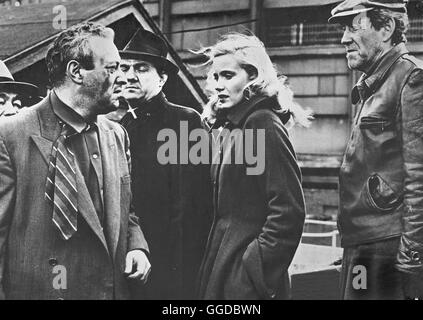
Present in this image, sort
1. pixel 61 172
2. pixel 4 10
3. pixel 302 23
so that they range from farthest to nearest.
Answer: pixel 4 10 → pixel 302 23 → pixel 61 172

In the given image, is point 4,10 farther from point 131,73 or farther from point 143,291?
point 143,291

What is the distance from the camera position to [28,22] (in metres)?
4.67

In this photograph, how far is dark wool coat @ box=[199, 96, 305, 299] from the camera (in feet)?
13.3

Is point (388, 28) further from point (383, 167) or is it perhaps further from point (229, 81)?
point (229, 81)

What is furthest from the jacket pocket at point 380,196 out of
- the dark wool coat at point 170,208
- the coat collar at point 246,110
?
the dark wool coat at point 170,208

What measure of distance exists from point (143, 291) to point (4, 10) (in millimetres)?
2574

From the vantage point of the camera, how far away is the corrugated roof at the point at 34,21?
14.6ft

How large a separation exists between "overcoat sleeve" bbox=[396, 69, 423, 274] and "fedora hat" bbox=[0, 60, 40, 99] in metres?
2.61

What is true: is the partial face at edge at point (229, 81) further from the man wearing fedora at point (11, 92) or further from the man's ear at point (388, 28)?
the man wearing fedora at point (11, 92)

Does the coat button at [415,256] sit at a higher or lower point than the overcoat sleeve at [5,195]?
lower

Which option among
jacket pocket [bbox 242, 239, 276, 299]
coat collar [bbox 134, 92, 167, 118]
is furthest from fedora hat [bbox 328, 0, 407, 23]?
jacket pocket [bbox 242, 239, 276, 299]

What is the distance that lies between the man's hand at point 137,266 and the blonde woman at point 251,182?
1.29ft

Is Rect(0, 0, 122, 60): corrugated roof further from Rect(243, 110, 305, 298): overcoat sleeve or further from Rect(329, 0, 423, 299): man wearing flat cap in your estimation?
Rect(329, 0, 423, 299): man wearing flat cap
